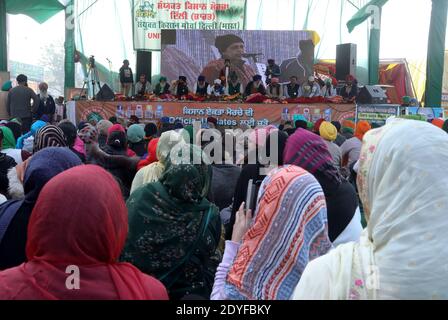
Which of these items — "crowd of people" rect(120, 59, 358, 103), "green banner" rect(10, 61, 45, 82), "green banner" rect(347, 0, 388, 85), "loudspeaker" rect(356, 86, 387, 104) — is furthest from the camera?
"green banner" rect(10, 61, 45, 82)

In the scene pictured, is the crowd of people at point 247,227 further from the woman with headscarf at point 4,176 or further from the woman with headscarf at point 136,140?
the woman with headscarf at point 136,140

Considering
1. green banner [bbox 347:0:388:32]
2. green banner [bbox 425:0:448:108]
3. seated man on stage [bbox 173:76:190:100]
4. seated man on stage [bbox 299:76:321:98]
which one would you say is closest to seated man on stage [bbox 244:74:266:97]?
seated man on stage [bbox 299:76:321:98]

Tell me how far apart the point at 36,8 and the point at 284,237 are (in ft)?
43.7

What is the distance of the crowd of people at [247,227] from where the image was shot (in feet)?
4.07

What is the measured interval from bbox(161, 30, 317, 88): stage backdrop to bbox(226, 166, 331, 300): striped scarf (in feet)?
42.3

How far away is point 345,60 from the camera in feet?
46.3

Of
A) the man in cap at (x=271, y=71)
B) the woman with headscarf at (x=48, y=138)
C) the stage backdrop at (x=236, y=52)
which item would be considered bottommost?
the woman with headscarf at (x=48, y=138)

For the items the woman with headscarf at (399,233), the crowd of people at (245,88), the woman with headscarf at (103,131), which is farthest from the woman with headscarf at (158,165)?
the crowd of people at (245,88)

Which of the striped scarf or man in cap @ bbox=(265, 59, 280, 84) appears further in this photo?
man in cap @ bbox=(265, 59, 280, 84)

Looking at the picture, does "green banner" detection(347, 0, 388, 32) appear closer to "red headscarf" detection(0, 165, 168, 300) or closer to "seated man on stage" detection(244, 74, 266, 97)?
"seated man on stage" detection(244, 74, 266, 97)

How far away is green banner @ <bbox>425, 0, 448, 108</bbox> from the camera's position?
459 inches

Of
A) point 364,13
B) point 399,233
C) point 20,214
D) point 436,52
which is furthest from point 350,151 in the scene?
point 364,13
